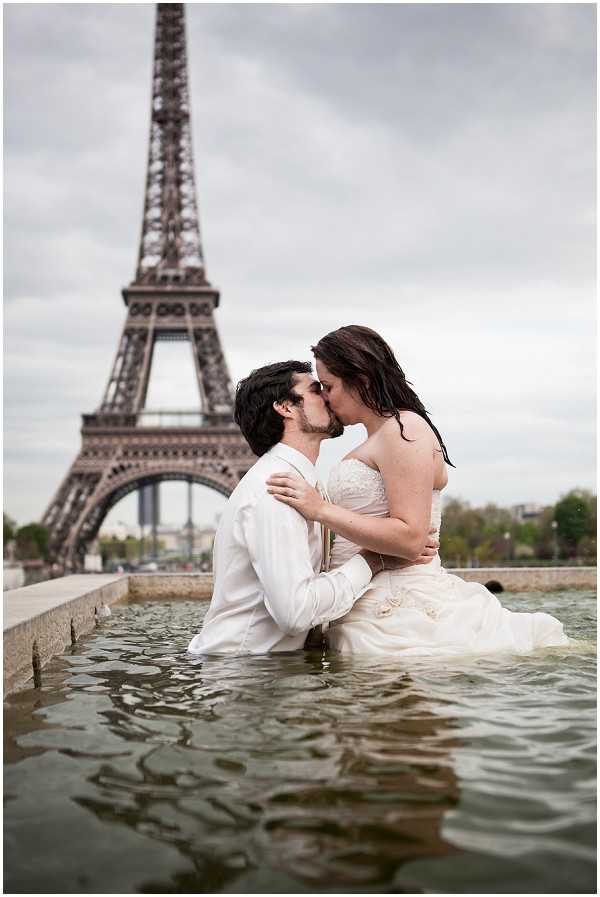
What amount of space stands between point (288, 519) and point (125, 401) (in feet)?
121

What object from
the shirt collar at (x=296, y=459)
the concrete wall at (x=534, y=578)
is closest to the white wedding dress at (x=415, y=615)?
the shirt collar at (x=296, y=459)

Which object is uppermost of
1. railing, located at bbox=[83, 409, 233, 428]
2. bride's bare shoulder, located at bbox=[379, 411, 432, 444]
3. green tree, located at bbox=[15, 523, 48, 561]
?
railing, located at bbox=[83, 409, 233, 428]

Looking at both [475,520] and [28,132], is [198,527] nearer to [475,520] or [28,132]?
[475,520]

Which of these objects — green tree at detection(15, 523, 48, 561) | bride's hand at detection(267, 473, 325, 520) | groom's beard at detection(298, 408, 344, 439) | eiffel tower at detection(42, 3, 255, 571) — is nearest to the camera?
bride's hand at detection(267, 473, 325, 520)

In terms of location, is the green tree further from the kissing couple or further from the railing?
Result: the kissing couple

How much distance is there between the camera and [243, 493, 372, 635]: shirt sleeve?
364 cm

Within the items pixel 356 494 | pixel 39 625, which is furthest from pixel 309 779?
pixel 39 625

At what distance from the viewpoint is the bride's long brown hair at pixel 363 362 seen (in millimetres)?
4188

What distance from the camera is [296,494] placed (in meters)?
3.75

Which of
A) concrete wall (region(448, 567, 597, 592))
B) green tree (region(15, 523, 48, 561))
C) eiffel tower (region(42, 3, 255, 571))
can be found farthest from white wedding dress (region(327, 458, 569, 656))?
green tree (region(15, 523, 48, 561))

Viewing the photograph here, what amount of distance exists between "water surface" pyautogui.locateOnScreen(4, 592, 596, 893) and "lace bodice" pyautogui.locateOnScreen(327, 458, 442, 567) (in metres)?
0.67

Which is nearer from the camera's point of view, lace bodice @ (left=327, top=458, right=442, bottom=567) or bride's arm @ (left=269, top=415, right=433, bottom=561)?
bride's arm @ (left=269, top=415, right=433, bottom=561)

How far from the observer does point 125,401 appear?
39688 mm

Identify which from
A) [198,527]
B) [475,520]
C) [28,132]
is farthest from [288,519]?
[198,527]
